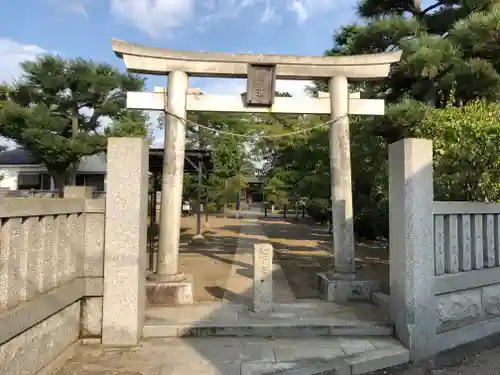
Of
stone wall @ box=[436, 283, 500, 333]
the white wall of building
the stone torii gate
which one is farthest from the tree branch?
the white wall of building

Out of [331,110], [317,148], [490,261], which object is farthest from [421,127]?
[317,148]

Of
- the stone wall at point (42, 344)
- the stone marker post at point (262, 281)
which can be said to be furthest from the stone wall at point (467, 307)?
the stone wall at point (42, 344)

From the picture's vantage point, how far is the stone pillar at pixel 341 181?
7.27 meters

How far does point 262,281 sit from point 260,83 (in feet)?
11.2

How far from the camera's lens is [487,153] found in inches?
245

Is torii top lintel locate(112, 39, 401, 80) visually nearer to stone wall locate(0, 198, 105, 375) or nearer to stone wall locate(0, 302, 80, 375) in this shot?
stone wall locate(0, 198, 105, 375)

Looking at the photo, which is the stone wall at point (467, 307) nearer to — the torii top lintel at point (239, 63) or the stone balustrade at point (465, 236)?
the stone balustrade at point (465, 236)

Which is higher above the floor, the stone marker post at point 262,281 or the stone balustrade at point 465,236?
the stone balustrade at point 465,236

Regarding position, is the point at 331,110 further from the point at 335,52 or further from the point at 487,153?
the point at 335,52

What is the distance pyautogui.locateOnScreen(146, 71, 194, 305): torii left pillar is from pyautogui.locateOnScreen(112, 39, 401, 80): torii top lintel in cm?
26

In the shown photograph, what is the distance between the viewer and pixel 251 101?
7.29 m

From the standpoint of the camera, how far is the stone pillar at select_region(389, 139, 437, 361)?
4941 millimetres

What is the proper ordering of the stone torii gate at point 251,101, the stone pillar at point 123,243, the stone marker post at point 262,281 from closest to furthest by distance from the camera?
the stone pillar at point 123,243, the stone marker post at point 262,281, the stone torii gate at point 251,101

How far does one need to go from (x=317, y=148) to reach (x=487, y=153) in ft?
27.5
